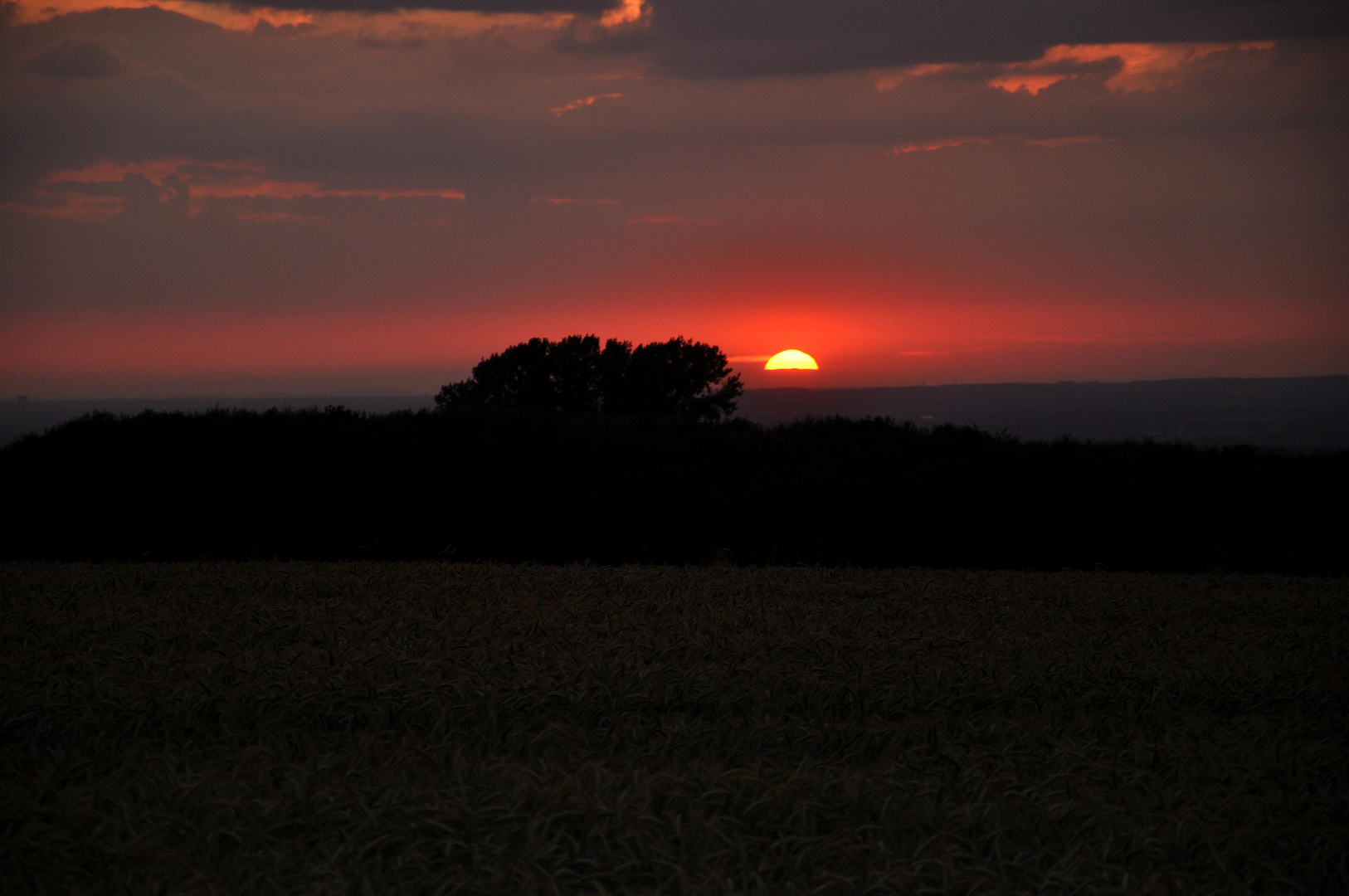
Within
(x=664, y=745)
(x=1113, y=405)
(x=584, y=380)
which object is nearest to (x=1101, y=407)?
(x=1113, y=405)

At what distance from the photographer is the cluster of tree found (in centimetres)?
3497

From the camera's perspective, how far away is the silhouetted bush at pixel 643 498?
1131cm

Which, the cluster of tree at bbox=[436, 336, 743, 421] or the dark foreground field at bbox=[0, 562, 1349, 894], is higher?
the cluster of tree at bbox=[436, 336, 743, 421]

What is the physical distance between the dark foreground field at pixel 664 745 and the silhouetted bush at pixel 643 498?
5.42 meters

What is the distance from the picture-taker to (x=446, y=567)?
7.51 metres

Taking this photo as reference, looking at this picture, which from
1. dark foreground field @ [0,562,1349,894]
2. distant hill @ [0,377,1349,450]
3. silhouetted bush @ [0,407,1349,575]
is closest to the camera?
dark foreground field @ [0,562,1349,894]

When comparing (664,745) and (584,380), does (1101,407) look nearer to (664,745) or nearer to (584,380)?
(584,380)

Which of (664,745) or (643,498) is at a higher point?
(643,498)

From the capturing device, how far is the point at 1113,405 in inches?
2167

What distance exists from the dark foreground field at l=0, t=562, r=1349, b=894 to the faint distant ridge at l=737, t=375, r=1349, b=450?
77.7 ft

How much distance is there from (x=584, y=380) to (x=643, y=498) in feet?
76.6

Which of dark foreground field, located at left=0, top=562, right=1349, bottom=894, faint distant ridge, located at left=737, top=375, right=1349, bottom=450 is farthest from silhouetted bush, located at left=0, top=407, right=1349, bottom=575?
faint distant ridge, located at left=737, top=375, right=1349, bottom=450

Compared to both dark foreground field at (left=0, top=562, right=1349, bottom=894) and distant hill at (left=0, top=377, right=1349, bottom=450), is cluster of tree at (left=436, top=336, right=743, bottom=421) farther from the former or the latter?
dark foreground field at (left=0, top=562, right=1349, bottom=894)

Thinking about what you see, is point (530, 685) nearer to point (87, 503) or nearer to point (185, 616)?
point (185, 616)
